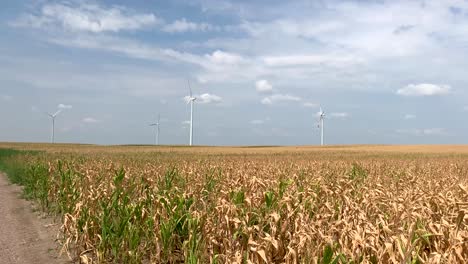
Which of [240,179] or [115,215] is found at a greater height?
[240,179]

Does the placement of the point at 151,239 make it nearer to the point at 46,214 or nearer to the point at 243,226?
the point at 243,226

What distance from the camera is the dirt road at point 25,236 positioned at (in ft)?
31.2

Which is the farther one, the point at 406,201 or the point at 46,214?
the point at 46,214

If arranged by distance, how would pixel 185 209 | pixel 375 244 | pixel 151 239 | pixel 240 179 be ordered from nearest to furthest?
pixel 375 244 → pixel 151 239 → pixel 185 209 → pixel 240 179

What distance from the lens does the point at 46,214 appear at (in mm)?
14836

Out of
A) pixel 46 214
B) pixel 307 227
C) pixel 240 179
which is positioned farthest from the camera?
pixel 46 214

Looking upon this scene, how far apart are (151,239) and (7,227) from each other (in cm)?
601

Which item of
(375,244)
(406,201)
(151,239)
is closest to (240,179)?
(151,239)

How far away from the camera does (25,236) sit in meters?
11.6

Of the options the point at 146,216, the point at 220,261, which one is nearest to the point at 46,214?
the point at 146,216

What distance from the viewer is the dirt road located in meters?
9.52

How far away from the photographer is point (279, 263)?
286 inches

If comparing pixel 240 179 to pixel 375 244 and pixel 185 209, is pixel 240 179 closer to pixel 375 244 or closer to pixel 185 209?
pixel 185 209

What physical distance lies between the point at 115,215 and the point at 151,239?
1653 mm
